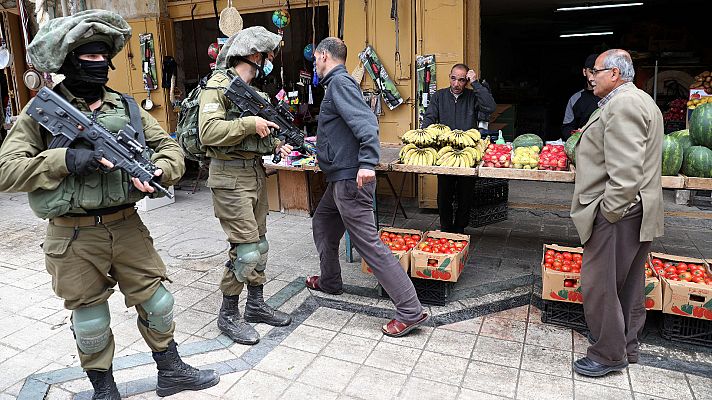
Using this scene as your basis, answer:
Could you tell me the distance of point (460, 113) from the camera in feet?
20.0

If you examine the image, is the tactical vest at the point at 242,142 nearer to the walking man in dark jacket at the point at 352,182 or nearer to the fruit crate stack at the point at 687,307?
the walking man in dark jacket at the point at 352,182

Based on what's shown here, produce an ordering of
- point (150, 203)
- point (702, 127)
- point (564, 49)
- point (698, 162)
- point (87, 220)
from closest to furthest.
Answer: point (87, 220), point (698, 162), point (702, 127), point (150, 203), point (564, 49)

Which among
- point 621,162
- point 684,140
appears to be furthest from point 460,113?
point 621,162

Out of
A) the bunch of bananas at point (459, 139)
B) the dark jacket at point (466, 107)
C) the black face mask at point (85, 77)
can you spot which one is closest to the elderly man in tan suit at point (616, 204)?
the bunch of bananas at point (459, 139)

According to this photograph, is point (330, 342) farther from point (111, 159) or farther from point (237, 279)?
point (111, 159)

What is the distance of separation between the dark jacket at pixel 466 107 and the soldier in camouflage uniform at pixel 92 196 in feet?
12.2

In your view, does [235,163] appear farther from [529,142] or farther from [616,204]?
[529,142]

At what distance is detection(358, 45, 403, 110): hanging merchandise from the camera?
753 centimetres

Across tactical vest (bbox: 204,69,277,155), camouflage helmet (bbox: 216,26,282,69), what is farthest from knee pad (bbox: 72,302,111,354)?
camouflage helmet (bbox: 216,26,282,69)

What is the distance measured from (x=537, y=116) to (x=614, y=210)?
11.3 metres

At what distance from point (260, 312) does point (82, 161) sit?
2.10 metres

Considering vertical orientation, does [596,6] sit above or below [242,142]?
above

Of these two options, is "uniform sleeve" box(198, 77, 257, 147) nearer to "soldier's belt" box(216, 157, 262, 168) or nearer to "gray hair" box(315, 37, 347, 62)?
"soldier's belt" box(216, 157, 262, 168)

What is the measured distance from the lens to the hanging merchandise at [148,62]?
30.6 feet
